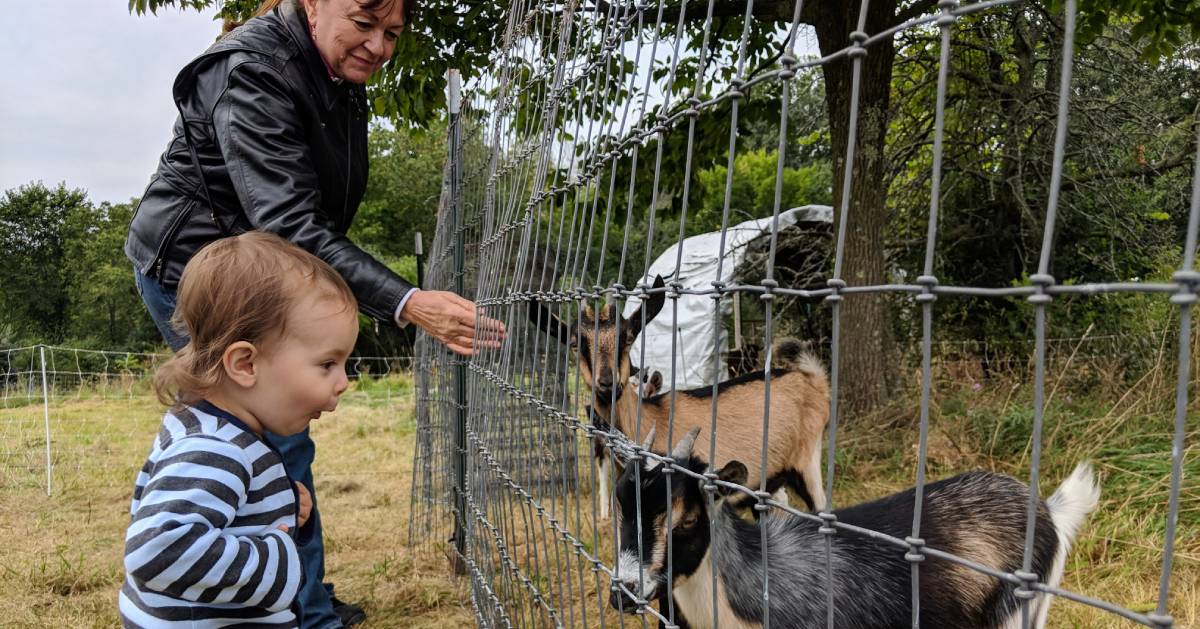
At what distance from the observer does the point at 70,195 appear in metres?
28.7

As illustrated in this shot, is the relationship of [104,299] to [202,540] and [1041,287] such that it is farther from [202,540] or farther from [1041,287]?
[1041,287]

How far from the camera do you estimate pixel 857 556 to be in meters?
2.58

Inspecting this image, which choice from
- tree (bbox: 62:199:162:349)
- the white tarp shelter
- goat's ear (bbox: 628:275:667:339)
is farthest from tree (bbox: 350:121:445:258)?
goat's ear (bbox: 628:275:667:339)

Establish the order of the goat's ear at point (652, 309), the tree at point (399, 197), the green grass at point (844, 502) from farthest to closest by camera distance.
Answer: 1. the tree at point (399, 197)
2. the green grass at point (844, 502)
3. the goat's ear at point (652, 309)

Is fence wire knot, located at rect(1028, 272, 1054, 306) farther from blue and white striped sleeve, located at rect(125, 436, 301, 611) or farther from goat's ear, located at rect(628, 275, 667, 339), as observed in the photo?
goat's ear, located at rect(628, 275, 667, 339)

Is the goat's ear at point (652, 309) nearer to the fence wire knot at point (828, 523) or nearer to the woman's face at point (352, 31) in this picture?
the woman's face at point (352, 31)

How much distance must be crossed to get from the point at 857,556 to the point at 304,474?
5.55ft

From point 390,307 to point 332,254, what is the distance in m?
0.19

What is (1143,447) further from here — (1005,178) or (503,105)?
(503,105)

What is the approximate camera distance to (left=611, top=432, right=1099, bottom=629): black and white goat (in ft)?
8.01

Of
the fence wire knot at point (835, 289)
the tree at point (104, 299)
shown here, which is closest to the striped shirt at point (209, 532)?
the fence wire knot at point (835, 289)

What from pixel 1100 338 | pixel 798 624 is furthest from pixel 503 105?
pixel 1100 338

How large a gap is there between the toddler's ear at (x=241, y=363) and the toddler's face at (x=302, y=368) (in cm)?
2

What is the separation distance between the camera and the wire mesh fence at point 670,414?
934 millimetres
